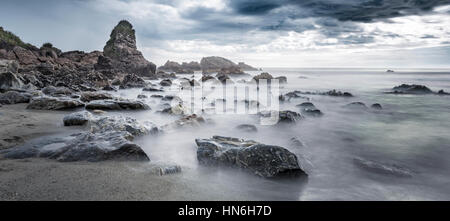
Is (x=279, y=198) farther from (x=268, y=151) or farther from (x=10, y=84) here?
(x=10, y=84)

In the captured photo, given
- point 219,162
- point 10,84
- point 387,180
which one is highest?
point 10,84

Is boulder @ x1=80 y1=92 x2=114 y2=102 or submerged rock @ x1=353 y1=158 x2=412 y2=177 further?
boulder @ x1=80 y1=92 x2=114 y2=102

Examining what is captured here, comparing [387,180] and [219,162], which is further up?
[219,162]

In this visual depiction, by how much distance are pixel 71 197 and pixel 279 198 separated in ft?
6.92

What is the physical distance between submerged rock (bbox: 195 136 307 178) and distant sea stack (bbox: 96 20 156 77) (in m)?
28.7

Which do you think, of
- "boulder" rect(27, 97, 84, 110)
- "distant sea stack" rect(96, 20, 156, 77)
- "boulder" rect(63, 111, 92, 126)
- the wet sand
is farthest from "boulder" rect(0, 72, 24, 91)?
"distant sea stack" rect(96, 20, 156, 77)

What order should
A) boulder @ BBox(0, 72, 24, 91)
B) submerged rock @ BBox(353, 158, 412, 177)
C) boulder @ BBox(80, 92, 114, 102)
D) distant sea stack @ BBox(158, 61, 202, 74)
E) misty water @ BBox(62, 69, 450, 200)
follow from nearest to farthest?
misty water @ BBox(62, 69, 450, 200) < submerged rock @ BBox(353, 158, 412, 177) < boulder @ BBox(80, 92, 114, 102) < boulder @ BBox(0, 72, 24, 91) < distant sea stack @ BBox(158, 61, 202, 74)

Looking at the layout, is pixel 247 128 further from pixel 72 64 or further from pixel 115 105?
pixel 72 64

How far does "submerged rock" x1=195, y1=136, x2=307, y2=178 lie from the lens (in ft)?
10.6

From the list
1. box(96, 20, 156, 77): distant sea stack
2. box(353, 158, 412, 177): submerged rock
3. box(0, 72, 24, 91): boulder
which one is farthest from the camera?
box(96, 20, 156, 77): distant sea stack

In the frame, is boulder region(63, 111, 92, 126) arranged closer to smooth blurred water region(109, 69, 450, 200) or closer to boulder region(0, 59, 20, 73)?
smooth blurred water region(109, 69, 450, 200)

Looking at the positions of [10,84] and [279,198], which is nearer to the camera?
[279,198]
